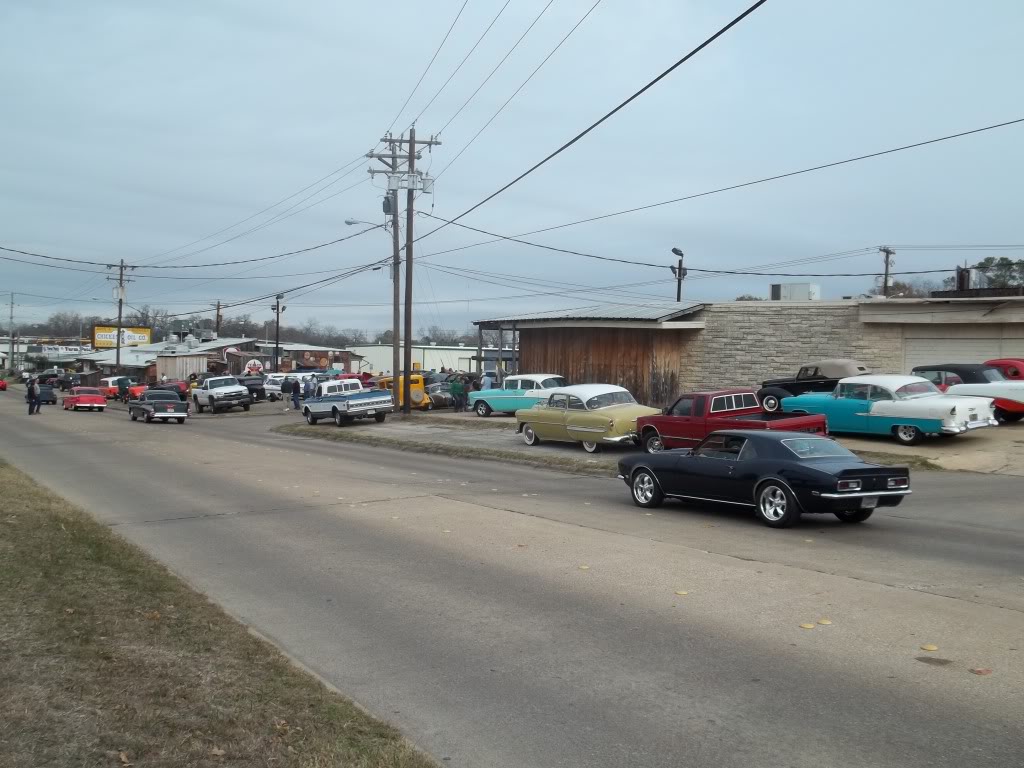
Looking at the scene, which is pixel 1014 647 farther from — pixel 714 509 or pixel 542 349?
pixel 542 349

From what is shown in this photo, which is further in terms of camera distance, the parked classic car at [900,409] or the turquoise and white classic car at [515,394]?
the turquoise and white classic car at [515,394]

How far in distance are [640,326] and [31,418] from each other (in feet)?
103

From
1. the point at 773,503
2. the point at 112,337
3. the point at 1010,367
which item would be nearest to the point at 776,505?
the point at 773,503

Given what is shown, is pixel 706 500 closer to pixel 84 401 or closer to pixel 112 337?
pixel 84 401

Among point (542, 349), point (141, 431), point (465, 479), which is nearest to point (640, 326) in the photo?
point (542, 349)

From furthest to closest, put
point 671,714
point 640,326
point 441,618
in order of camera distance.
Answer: point 640,326
point 441,618
point 671,714

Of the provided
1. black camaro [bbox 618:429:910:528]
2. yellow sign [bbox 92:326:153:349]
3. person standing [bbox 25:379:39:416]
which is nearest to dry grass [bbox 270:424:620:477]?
black camaro [bbox 618:429:910:528]

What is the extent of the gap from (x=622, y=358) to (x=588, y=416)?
12.6m

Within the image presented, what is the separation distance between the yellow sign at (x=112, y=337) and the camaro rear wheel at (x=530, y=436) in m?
106

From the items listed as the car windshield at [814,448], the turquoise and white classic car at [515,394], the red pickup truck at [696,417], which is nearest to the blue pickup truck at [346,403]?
the turquoise and white classic car at [515,394]

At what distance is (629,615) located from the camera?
313 inches

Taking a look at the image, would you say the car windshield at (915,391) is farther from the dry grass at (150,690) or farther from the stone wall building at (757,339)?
the dry grass at (150,690)

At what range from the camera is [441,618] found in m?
7.98

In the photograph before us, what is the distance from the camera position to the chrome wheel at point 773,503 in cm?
1244
